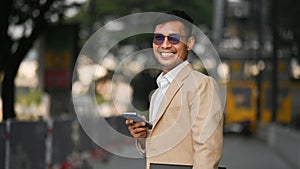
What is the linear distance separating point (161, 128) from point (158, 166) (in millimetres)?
196

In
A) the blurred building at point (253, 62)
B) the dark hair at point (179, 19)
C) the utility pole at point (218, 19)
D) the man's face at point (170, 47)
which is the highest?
the dark hair at point (179, 19)

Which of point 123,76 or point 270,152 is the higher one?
point 123,76

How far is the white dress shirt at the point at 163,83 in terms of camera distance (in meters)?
4.50

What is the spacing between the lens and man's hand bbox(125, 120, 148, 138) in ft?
14.5

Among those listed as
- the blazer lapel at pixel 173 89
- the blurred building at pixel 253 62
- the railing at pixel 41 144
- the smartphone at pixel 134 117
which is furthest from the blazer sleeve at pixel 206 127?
the blurred building at pixel 253 62

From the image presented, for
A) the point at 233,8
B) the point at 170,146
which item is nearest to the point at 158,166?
the point at 170,146

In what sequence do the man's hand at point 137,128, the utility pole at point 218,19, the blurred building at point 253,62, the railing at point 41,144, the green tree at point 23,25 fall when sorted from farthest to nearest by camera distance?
the blurred building at point 253,62
the utility pole at point 218,19
the green tree at point 23,25
the railing at point 41,144
the man's hand at point 137,128

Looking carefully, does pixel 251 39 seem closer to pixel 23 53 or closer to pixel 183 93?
pixel 23 53

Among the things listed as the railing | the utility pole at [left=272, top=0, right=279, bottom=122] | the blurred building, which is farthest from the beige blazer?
the utility pole at [left=272, top=0, right=279, bottom=122]

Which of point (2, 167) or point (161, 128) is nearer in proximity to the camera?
point (161, 128)

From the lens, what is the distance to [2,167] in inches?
427

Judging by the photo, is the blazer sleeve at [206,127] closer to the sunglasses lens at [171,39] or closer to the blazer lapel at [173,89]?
the blazer lapel at [173,89]

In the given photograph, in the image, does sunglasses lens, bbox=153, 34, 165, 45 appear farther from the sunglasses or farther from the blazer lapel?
the blazer lapel

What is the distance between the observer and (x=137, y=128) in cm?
443
